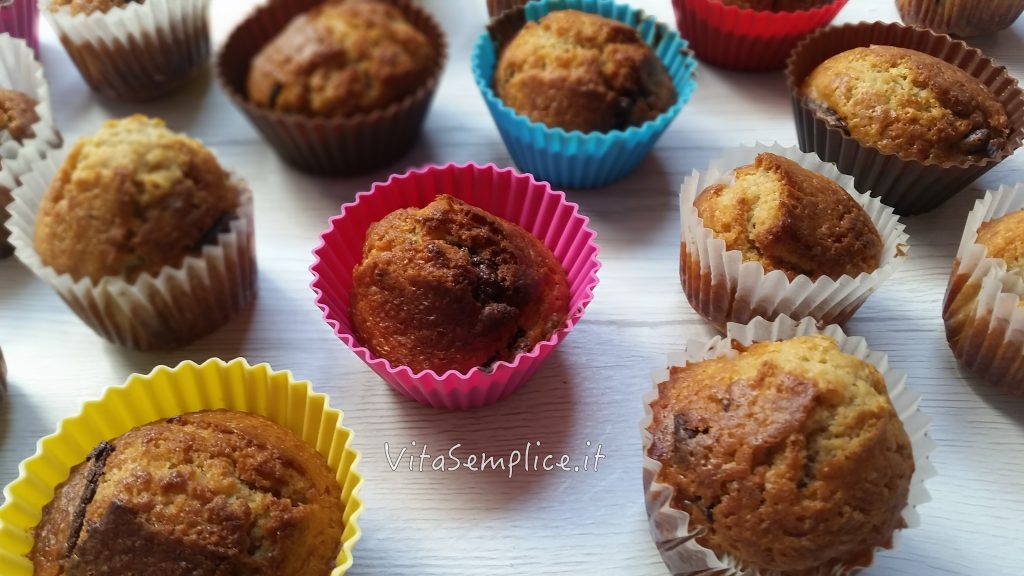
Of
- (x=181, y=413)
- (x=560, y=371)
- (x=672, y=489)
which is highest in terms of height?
(x=672, y=489)

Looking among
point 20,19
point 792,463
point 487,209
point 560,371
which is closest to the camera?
point 792,463

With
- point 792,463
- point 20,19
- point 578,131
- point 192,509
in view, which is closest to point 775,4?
point 578,131

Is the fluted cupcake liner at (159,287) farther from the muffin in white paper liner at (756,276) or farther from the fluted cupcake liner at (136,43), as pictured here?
the muffin in white paper liner at (756,276)

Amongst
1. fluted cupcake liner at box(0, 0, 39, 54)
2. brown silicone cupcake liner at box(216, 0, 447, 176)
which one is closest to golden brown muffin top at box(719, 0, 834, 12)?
brown silicone cupcake liner at box(216, 0, 447, 176)

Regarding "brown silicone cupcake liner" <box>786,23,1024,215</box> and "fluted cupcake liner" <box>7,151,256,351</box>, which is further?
"brown silicone cupcake liner" <box>786,23,1024,215</box>

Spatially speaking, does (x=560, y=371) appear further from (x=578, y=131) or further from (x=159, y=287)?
(x=159, y=287)

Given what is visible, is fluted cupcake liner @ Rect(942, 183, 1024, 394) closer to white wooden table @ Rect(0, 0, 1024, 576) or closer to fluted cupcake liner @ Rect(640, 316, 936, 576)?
white wooden table @ Rect(0, 0, 1024, 576)
